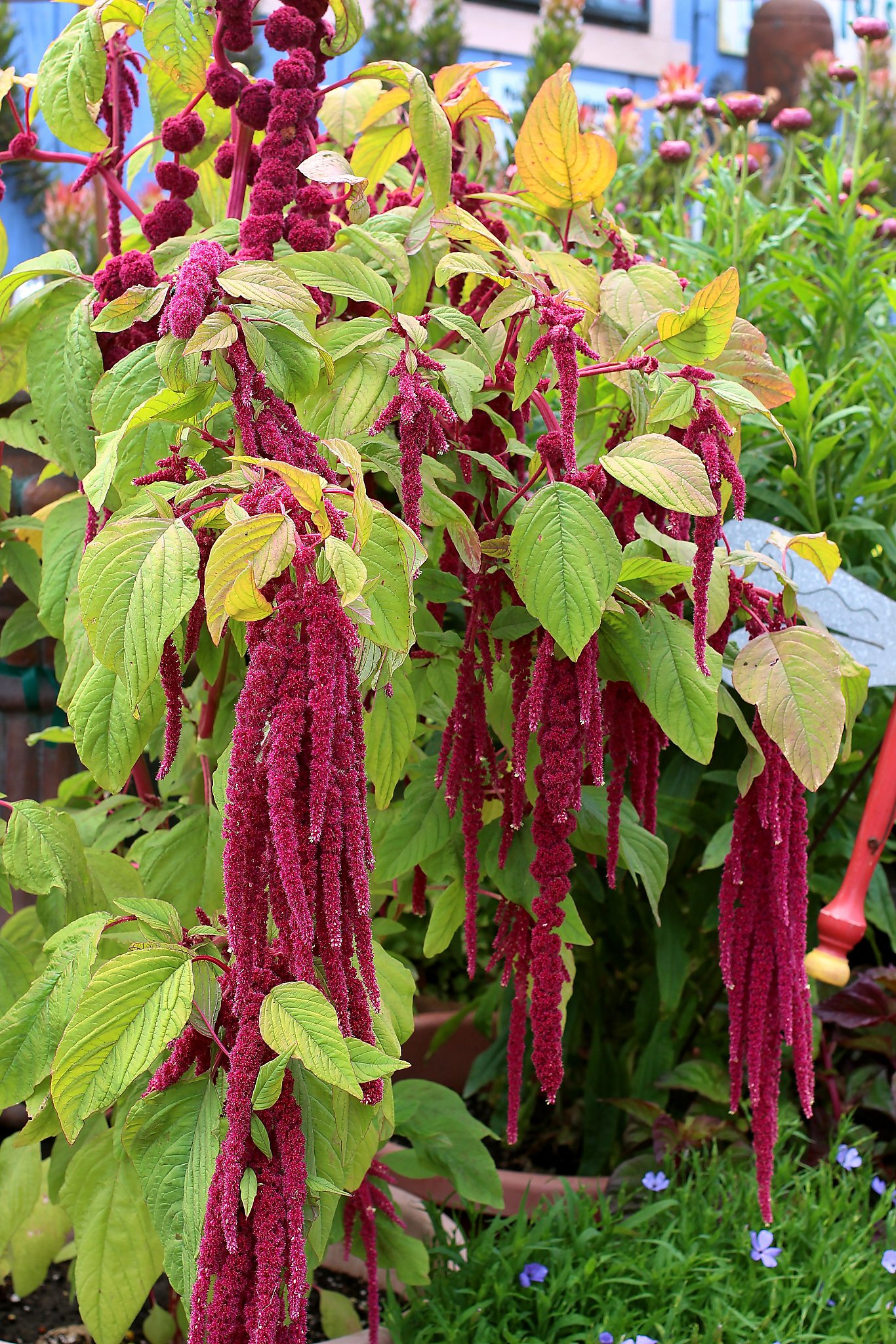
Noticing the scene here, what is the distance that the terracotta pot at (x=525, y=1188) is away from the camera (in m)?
1.36

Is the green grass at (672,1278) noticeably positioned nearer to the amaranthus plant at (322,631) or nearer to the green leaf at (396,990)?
the amaranthus plant at (322,631)

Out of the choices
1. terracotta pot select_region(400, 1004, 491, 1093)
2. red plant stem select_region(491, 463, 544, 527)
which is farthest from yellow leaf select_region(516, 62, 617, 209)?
terracotta pot select_region(400, 1004, 491, 1093)

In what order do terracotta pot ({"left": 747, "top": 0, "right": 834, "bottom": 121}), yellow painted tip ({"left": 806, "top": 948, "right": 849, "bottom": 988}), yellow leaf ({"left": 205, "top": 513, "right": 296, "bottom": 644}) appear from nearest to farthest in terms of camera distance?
yellow leaf ({"left": 205, "top": 513, "right": 296, "bottom": 644}) < yellow painted tip ({"left": 806, "top": 948, "right": 849, "bottom": 988}) < terracotta pot ({"left": 747, "top": 0, "right": 834, "bottom": 121})

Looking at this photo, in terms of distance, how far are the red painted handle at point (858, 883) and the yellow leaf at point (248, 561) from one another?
2.41 ft

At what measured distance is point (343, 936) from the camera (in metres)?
0.52

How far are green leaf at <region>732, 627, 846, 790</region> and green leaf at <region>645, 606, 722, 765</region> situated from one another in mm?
28

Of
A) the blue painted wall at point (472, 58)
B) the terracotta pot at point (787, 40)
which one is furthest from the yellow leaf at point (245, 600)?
the terracotta pot at point (787, 40)

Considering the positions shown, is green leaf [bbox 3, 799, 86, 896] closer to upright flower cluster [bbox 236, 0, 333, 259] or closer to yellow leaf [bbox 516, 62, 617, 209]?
upright flower cluster [bbox 236, 0, 333, 259]

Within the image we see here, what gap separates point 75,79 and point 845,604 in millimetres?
800

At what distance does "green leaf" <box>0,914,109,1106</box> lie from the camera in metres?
0.69

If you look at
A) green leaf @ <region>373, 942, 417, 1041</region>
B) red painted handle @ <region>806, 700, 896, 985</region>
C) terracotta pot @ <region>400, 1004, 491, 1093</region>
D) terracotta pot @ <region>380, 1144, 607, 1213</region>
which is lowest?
terracotta pot @ <region>400, 1004, 491, 1093</region>

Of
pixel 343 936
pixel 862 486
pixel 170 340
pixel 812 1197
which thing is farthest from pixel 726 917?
pixel 862 486

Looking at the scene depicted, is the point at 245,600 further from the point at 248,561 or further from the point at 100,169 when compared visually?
the point at 100,169

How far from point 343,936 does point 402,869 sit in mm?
360
